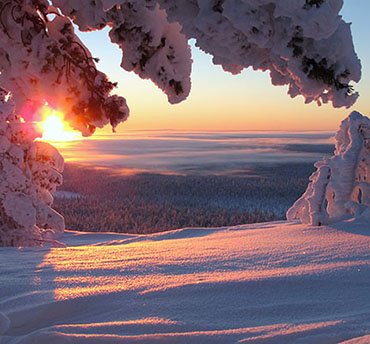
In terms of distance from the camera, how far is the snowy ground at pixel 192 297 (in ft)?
10.1

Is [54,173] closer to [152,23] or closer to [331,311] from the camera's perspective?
[152,23]

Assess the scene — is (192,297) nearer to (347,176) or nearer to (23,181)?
(347,176)

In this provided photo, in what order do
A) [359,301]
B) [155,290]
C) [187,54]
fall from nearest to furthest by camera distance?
[359,301] → [155,290] → [187,54]

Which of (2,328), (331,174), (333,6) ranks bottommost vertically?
(2,328)

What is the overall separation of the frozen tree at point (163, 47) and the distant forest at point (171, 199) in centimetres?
3500

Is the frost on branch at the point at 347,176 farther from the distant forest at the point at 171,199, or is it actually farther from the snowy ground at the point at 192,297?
the distant forest at the point at 171,199

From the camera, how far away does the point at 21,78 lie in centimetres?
494

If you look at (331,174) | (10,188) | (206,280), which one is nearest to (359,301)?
(206,280)

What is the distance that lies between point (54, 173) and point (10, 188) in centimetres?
135

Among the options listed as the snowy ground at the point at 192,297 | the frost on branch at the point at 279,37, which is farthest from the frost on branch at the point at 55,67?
the snowy ground at the point at 192,297

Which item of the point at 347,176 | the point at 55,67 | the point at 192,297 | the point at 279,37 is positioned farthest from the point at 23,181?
the point at 279,37

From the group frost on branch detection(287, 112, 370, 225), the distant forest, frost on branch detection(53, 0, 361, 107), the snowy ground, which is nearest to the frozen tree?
frost on branch detection(53, 0, 361, 107)

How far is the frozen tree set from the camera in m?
3.12

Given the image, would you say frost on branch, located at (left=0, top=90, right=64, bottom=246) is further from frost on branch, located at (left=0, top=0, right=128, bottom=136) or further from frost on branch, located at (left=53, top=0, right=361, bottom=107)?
frost on branch, located at (left=53, top=0, right=361, bottom=107)
